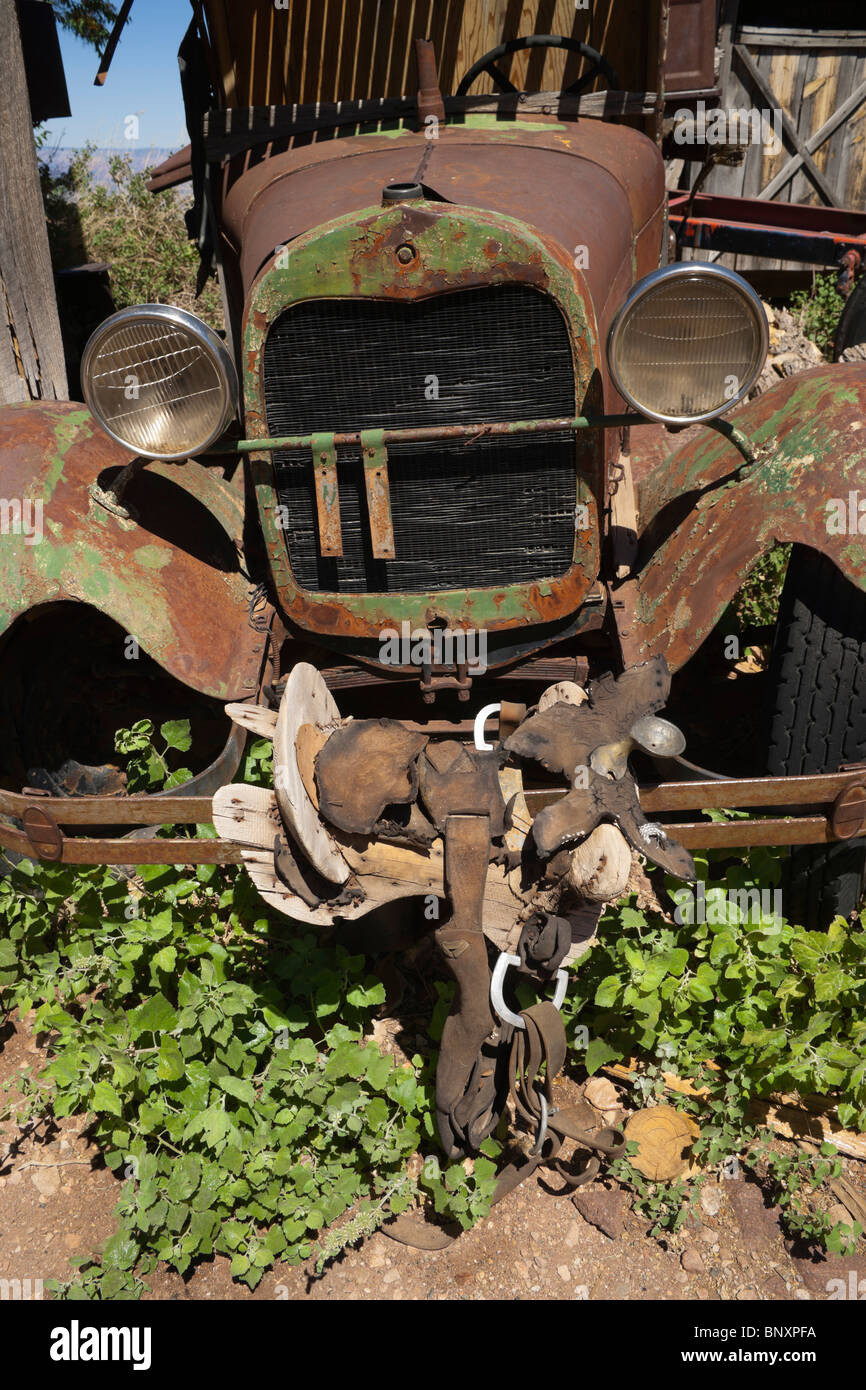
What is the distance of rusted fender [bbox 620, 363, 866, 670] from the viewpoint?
2.51 metres

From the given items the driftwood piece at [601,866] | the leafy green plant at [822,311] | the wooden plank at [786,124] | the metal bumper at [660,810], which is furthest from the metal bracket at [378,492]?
the wooden plank at [786,124]

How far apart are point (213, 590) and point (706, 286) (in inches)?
57.0

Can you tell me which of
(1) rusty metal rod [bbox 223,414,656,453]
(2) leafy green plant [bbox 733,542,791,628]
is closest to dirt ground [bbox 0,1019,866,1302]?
(1) rusty metal rod [bbox 223,414,656,453]

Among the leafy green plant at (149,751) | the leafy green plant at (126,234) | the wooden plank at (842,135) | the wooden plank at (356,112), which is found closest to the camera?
the leafy green plant at (149,751)

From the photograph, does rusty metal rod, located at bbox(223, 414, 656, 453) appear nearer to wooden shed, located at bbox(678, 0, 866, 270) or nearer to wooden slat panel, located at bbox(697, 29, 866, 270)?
wooden shed, located at bbox(678, 0, 866, 270)

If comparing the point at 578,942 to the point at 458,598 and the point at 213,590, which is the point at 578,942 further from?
the point at 213,590

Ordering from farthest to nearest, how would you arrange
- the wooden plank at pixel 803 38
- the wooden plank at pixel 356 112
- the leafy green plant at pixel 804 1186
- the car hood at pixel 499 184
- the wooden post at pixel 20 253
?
1. the wooden plank at pixel 803 38
2. the wooden post at pixel 20 253
3. the wooden plank at pixel 356 112
4. the car hood at pixel 499 184
5. the leafy green plant at pixel 804 1186

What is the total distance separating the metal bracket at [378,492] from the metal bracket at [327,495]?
0.26 ft

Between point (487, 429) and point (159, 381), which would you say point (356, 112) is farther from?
point (487, 429)

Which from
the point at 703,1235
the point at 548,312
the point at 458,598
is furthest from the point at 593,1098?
the point at 548,312

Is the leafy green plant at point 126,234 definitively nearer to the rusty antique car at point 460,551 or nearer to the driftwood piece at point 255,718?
the rusty antique car at point 460,551

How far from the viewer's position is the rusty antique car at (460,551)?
2.29 metres

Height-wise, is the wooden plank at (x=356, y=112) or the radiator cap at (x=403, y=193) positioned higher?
the wooden plank at (x=356, y=112)

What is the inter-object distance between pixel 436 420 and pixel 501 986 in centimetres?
129
